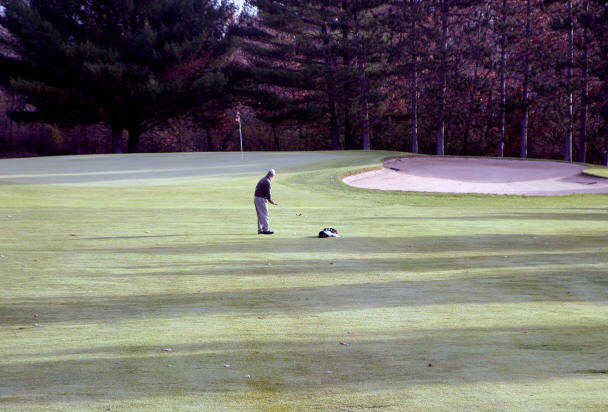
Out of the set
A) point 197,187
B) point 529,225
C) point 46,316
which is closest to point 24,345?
point 46,316

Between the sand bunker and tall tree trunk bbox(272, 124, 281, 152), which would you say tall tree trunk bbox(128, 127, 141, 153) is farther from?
the sand bunker

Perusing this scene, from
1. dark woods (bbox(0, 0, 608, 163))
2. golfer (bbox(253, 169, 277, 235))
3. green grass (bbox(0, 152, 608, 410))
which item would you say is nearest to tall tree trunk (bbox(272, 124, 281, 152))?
dark woods (bbox(0, 0, 608, 163))

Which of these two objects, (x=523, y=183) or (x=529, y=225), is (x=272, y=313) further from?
(x=523, y=183)

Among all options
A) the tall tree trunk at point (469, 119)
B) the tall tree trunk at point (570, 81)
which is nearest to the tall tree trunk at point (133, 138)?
the tall tree trunk at point (469, 119)

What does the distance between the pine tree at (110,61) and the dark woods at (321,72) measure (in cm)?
12

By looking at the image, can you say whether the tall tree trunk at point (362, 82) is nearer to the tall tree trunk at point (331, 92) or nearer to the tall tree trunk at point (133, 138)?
the tall tree trunk at point (331, 92)

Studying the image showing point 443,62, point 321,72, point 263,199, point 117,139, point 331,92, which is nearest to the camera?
point 263,199

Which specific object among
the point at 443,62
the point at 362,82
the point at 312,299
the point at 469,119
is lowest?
the point at 312,299

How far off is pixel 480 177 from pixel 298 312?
27208 millimetres

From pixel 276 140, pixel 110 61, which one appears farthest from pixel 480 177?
pixel 276 140

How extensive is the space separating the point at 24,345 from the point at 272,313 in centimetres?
321

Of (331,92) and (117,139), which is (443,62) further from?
(117,139)

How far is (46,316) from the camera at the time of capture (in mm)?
8539

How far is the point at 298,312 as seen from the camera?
892 centimetres
